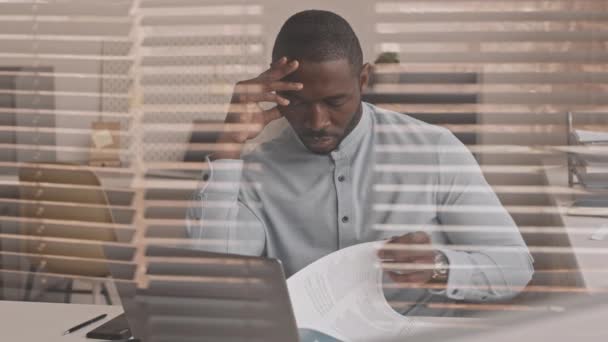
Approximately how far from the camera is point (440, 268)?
5.61 feet

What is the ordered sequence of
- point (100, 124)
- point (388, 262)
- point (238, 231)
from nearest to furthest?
point (388, 262)
point (238, 231)
point (100, 124)

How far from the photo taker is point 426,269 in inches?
65.7

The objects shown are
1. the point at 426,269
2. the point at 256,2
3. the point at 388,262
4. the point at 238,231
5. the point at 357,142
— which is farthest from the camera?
the point at 256,2

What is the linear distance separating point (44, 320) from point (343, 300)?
0.64m

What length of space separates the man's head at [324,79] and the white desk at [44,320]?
2.43ft

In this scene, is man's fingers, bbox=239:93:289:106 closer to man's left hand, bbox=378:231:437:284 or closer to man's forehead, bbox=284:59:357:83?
man's forehead, bbox=284:59:357:83

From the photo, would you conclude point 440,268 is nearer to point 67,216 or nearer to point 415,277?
point 415,277

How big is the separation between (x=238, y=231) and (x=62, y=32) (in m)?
2.19

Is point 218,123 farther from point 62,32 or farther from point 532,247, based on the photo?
point 532,247

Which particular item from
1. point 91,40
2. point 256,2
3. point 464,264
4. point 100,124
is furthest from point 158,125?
point 464,264

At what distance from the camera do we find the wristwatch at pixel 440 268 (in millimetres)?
1702

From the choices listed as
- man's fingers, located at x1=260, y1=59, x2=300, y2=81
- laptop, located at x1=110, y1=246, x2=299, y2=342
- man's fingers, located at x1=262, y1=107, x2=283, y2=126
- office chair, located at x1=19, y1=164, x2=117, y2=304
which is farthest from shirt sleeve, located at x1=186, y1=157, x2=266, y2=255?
laptop, located at x1=110, y1=246, x2=299, y2=342

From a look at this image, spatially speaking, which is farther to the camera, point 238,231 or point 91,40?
point 91,40

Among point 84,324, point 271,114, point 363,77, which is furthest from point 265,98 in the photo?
point 84,324
